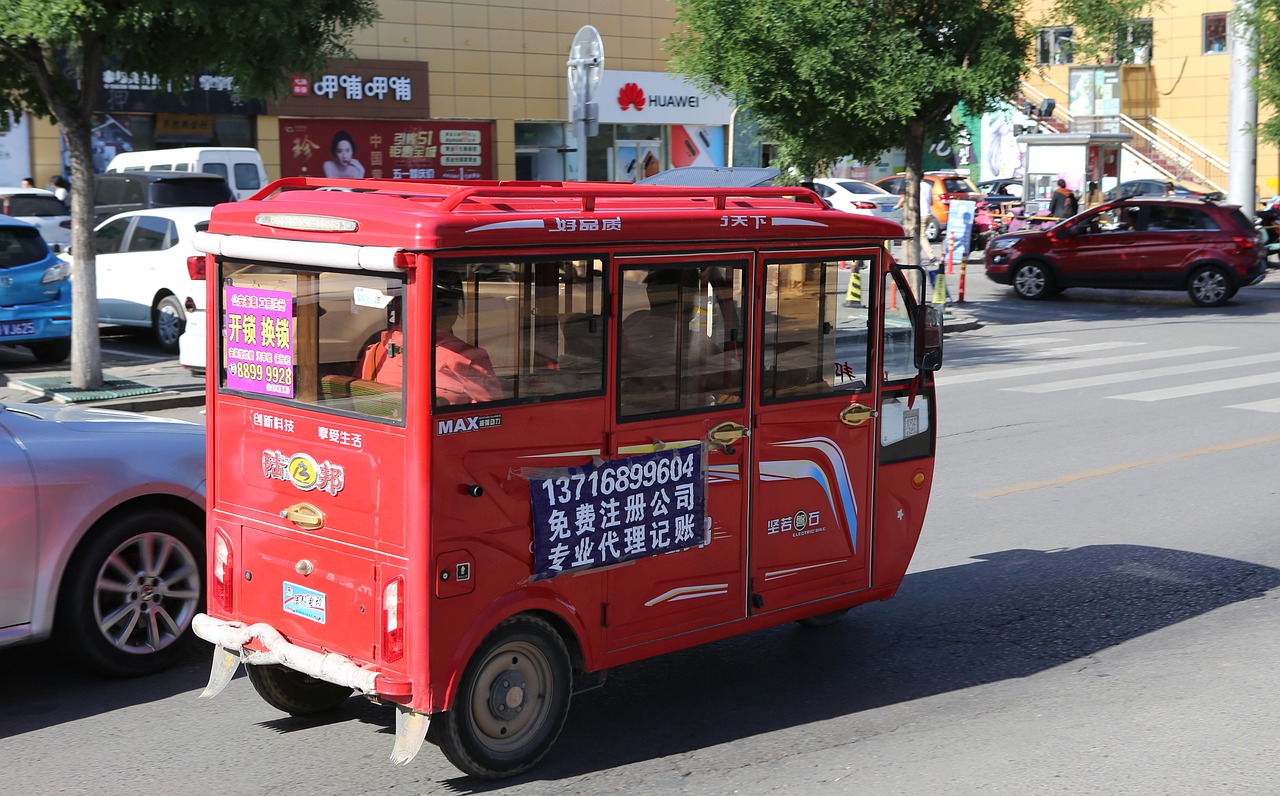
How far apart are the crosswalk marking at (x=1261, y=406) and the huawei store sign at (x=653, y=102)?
77.5 ft

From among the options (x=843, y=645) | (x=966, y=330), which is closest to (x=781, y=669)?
(x=843, y=645)

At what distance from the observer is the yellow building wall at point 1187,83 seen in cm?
5166

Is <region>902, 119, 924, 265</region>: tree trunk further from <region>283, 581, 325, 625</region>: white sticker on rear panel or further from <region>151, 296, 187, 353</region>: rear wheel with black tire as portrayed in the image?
<region>283, 581, 325, 625</region>: white sticker on rear panel

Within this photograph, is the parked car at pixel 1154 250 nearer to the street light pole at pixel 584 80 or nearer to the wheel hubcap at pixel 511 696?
the street light pole at pixel 584 80

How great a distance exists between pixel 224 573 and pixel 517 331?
162 cm

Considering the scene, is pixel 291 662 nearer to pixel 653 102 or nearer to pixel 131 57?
pixel 131 57

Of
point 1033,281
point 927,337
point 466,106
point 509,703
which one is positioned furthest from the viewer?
point 466,106

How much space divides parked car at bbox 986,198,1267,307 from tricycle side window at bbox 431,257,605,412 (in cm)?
1955

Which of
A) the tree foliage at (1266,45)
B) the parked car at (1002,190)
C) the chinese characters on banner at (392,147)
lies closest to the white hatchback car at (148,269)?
the chinese characters on banner at (392,147)

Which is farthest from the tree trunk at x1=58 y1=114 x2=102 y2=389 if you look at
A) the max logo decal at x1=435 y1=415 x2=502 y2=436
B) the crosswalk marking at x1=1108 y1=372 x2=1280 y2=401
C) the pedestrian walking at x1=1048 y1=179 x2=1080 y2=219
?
the pedestrian walking at x1=1048 y1=179 x2=1080 y2=219

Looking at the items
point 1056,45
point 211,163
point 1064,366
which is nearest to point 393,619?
point 1064,366

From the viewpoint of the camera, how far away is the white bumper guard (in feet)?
15.7

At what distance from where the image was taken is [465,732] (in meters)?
4.89

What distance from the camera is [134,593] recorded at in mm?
6113
